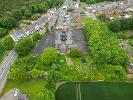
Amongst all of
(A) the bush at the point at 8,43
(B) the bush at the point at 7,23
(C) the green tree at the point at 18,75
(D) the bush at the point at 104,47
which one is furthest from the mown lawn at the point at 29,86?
(B) the bush at the point at 7,23

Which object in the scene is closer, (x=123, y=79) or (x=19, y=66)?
(x=123, y=79)

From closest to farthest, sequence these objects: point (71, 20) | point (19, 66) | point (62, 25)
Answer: point (19, 66)
point (62, 25)
point (71, 20)

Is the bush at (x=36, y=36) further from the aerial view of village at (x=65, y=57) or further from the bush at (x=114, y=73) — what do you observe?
the bush at (x=114, y=73)

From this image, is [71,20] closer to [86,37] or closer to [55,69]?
[86,37]

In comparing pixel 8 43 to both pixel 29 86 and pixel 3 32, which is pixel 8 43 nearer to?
pixel 3 32

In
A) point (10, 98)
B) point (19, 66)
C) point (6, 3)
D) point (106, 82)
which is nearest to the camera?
point (10, 98)

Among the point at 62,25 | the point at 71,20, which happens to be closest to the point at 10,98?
the point at 62,25

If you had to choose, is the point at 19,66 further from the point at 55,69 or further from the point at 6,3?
the point at 6,3
